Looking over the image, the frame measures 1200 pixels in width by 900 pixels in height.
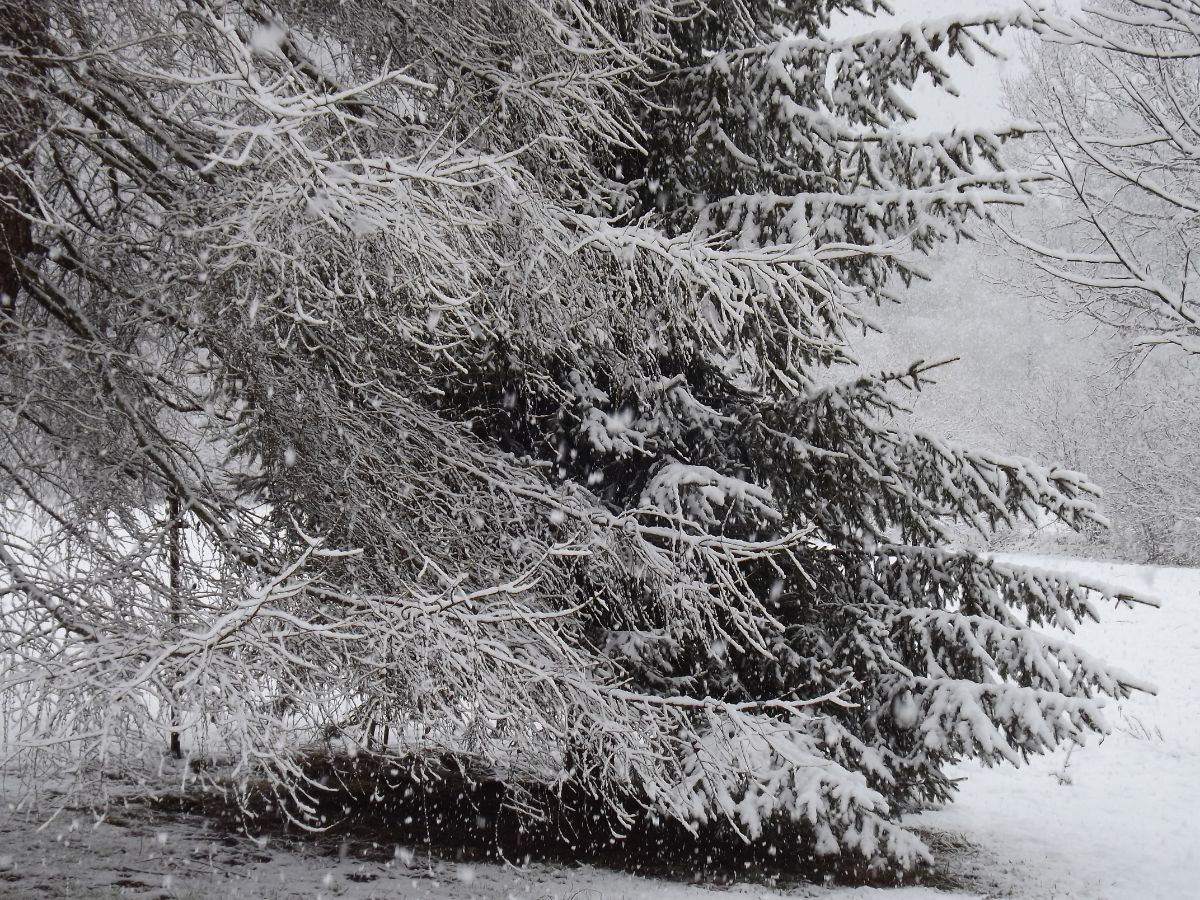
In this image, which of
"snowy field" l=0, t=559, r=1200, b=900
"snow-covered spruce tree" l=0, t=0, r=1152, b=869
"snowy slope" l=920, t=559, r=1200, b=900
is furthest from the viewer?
"snowy slope" l=920, t=559, r=1200, b=900

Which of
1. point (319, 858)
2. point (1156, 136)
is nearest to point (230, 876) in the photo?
point (319, 858)

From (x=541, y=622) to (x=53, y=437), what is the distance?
8.44 feet

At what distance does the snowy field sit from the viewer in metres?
5.77

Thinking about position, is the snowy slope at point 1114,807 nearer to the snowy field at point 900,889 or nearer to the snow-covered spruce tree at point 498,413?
the snowy field at point 900,889

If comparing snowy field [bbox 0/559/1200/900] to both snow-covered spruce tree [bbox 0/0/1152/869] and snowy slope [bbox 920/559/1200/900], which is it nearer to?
snowy slope [bbox 920/559/1200/900]

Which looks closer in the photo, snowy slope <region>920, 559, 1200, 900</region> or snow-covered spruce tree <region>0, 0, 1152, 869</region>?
snow-covered spruce tree <region>0, 0, 1152, 869</region>

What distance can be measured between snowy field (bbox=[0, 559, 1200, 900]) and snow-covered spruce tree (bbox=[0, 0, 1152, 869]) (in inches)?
33.3

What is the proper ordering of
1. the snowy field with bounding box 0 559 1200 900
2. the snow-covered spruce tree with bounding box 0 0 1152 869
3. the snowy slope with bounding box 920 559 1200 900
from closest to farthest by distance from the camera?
the snow-covered spruce tree with bounding box 0 0 1152 869 → the snowy field with bounding box 0 559 1200 900 → the snowy slope with bounding box 920 559 1200 900

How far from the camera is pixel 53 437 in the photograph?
176 inches

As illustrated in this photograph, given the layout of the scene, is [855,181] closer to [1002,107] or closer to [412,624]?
[412,624]

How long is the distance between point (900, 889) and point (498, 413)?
14.5 ft

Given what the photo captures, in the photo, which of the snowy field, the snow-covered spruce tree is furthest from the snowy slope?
the snow-covered spruce tree

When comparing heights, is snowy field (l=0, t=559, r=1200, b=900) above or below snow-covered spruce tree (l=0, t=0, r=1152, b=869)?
below

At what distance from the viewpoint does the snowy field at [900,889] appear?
227 inches
